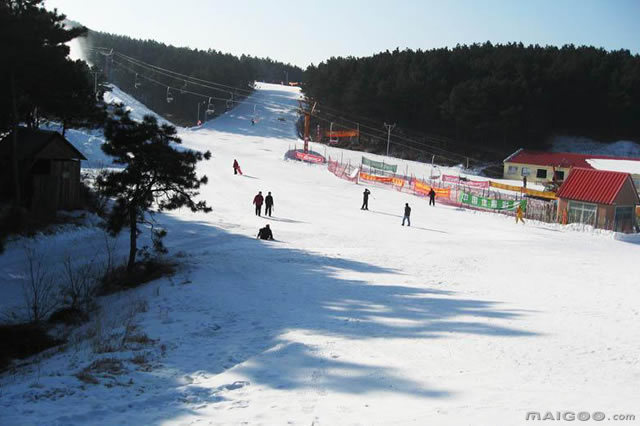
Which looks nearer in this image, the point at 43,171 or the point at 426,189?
the point at 43,171

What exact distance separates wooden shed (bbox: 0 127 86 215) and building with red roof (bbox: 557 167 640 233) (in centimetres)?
2874

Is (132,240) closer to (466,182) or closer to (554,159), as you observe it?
(466,182)

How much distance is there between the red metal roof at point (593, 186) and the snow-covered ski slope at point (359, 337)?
34.7 ft

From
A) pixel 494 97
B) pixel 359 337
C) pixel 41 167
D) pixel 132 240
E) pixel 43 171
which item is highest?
pixel 494 97

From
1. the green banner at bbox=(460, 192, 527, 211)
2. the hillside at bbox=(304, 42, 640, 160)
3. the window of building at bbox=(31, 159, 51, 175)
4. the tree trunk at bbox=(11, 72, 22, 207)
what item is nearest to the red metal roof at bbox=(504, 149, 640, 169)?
the hillside at bbox=(304, 42, 640, 160)

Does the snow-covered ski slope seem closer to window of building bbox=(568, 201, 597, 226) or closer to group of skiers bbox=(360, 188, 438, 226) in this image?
group of skiers bbox=(360, 188, 438, 226)

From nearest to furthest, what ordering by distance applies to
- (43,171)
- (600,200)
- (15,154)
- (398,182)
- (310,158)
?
(15,154)
(43,171)
(600,200)
(398,182)
(310,158)

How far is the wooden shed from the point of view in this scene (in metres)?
22.1

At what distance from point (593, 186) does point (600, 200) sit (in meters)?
1.36

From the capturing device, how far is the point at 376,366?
8.52 metres

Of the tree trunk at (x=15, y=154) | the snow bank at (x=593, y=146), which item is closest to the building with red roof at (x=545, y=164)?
the snow bank at (x=593, y=146)

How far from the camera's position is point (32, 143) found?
75.7 feet

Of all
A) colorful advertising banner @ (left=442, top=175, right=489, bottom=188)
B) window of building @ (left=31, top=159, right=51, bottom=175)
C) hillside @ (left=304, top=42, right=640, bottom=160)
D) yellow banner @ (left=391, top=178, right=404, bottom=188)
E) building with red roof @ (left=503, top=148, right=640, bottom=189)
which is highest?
hillside @ (left=304, top=42, right=640, bottom=160)

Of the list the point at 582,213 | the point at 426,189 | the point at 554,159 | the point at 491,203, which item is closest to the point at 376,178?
the point at 426,189
